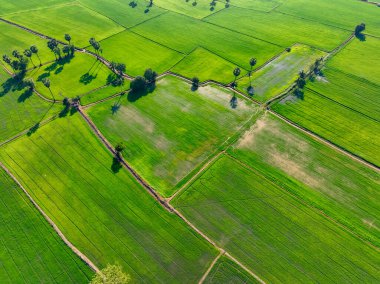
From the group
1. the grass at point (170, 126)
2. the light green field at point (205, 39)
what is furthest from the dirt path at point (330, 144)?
the light green field at point (205, 39)

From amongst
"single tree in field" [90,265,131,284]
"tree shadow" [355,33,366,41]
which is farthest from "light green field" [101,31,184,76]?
"tree shadow" [355,33,366,41]

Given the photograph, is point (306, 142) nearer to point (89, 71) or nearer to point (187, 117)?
point (187, 117)

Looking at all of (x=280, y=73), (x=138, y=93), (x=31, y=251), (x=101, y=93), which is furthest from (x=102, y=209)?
(x=280, y=73)

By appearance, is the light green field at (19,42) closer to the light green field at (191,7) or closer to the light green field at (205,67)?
the light green field at (205,67)

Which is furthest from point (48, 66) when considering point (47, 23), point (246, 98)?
point (246, 98)

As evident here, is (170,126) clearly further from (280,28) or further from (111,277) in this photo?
(280,28)

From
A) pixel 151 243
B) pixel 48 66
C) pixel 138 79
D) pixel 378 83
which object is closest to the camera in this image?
pixel 151 243
